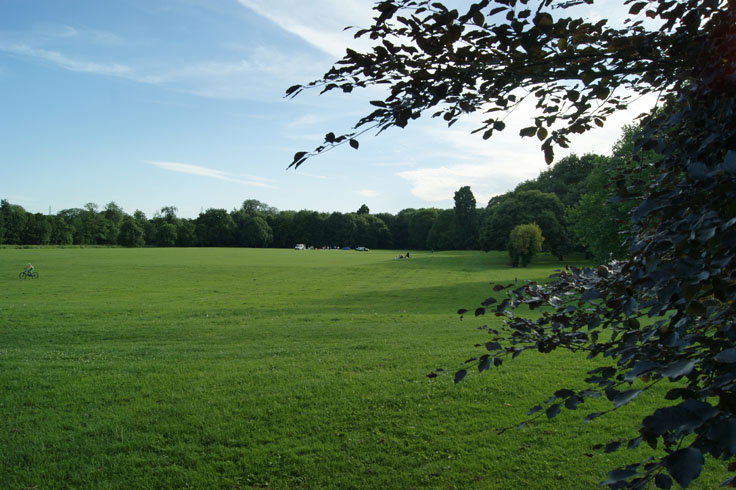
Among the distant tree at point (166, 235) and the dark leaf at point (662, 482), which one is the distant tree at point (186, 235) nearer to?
the distant tree at point (166, 235)

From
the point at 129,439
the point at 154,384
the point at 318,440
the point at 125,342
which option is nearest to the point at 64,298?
the point at 125,342

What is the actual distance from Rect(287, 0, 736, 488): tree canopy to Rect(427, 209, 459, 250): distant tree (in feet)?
324

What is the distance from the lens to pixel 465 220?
94438mm

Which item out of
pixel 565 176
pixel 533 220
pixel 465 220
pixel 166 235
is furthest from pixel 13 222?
pixel 565 176

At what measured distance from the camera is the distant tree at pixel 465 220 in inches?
3551

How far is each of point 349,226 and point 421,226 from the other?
20.5 metres

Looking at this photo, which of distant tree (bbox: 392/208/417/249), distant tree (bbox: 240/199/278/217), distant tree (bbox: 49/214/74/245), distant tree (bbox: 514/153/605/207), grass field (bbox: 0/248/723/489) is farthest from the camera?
distant tree (bbox: 240/199/278/217)

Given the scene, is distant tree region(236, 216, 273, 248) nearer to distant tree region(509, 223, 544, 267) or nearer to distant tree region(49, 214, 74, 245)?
distant tree region(49, 214, 74, 245)

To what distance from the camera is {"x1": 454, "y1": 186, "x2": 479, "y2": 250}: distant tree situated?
90188 mm

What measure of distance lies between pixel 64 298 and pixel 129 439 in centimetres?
2234

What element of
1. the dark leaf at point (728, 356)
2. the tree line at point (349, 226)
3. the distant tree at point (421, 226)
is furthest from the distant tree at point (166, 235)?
the dark leaf at point (728, 356)

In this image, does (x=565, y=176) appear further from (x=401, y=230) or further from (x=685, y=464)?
(x=685, y=464)

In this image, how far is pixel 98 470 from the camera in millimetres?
5387

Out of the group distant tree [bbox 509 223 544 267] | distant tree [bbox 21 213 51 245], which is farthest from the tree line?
distant tree [bbox 509 223 544 267]
